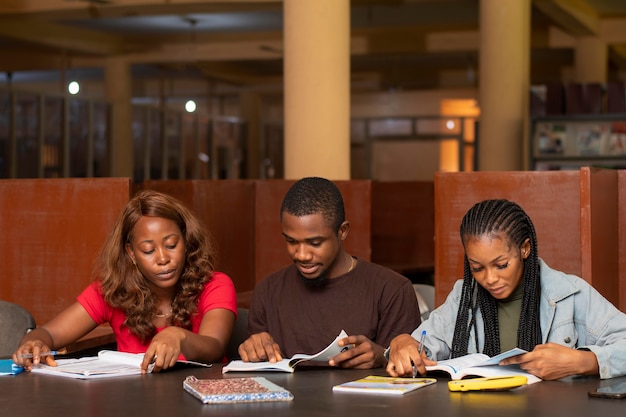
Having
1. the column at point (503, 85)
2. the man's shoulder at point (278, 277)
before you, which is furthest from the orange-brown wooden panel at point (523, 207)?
the column at point (503, 85)

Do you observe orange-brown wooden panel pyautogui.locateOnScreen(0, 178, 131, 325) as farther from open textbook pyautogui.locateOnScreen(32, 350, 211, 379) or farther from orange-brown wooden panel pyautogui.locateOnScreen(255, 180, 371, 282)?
open textbook pyautogui.locateOnScreen(32, 350, 211, 379)

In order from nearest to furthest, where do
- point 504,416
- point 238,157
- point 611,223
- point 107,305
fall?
1. point 504,416
2. point 107,305
3. point 611,223
4. point 238,157

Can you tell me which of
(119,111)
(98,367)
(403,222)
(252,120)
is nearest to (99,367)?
(98,367)

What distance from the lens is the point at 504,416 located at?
2.12 metres

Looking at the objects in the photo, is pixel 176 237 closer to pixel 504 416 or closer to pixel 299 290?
pixel 299 290

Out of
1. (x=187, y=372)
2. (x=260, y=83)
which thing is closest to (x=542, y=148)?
(x=187, y=372)

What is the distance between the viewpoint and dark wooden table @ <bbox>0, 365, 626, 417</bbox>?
2174 millimetres

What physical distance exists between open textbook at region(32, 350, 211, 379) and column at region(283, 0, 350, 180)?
10.1ft

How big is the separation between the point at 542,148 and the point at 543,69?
794 cm

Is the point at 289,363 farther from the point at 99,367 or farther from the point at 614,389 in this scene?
the point at 614,389

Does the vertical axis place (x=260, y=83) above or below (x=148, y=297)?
above

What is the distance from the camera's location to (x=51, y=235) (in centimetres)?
454

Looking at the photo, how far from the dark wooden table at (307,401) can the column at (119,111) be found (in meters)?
11.9

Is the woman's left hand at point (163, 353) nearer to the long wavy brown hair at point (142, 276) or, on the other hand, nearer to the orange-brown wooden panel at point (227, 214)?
the long wavy brown hair at point (142, 276)
